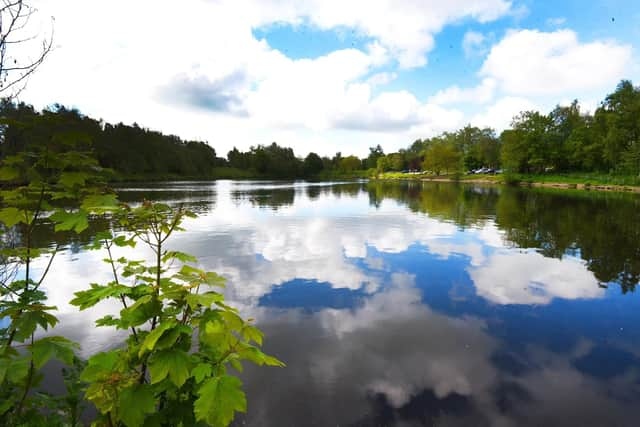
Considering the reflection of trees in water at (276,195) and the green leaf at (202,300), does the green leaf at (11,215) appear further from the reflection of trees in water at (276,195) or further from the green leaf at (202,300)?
the reflection of trees in water at (276,195)

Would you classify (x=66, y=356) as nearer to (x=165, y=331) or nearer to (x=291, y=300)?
(x=165, y=331)

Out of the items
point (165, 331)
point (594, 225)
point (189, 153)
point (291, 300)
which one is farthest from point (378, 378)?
point (189, 153)

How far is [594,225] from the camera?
2020 centimetres

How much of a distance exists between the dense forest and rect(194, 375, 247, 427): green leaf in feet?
6.33

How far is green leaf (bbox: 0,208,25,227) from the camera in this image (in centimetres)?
253

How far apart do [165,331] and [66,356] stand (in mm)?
843

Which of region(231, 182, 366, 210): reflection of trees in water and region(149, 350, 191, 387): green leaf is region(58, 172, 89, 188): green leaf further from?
region(231, 182, 366, 210): reflection of trees in water

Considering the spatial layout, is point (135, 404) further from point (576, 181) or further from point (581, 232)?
point (576, 181)

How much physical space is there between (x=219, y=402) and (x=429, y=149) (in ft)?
418

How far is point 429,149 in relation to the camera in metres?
120

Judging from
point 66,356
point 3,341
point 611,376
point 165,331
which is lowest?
point 611,376

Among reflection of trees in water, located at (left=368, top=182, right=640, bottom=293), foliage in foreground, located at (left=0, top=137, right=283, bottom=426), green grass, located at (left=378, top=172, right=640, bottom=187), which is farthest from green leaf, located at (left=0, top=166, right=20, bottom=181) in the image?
green grass, located at (left=378, top=172, right=640, bottom=187)

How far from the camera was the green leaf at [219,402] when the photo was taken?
1785mm

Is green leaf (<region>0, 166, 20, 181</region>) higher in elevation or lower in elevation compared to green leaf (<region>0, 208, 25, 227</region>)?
higher
